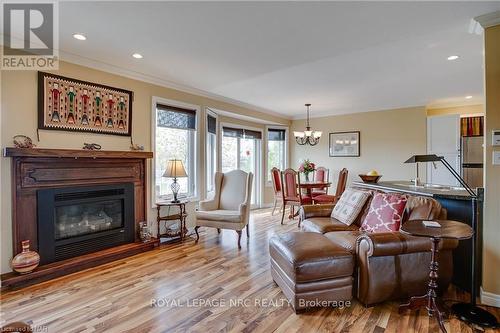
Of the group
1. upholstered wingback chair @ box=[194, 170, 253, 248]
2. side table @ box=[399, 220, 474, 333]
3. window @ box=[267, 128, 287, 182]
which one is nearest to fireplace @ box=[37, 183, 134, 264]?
upholstered wingback chair @ box=[194, 170, 253, 248]

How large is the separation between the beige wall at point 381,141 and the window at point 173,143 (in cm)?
357

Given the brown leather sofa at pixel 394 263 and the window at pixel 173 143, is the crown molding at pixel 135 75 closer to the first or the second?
the window at pixel 173 143

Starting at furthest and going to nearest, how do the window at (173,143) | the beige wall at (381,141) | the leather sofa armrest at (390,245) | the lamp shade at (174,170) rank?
the beige wall at (381,141)
the window at (173,143)
the lamp shade at (174,170)
the leather sofa armrest at (390,245)

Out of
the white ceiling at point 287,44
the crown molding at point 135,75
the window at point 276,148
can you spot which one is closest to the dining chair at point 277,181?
the window at point 276,148

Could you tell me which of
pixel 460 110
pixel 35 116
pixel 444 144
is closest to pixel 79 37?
pixel 35 116

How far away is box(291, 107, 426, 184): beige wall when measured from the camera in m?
5.58

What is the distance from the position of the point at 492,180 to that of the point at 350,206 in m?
1.30

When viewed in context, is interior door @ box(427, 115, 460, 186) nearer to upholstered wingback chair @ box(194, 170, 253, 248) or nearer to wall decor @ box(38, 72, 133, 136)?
upholstered wingback chair @ box(194, 170, 253, 248)

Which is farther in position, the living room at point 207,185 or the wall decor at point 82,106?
the wall decor at point 82,106

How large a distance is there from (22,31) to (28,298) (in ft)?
8.43

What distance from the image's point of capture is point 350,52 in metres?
3.00

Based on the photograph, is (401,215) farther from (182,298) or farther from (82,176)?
(82,176)

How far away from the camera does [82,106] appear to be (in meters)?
3.23

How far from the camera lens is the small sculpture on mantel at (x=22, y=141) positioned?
2.70m
